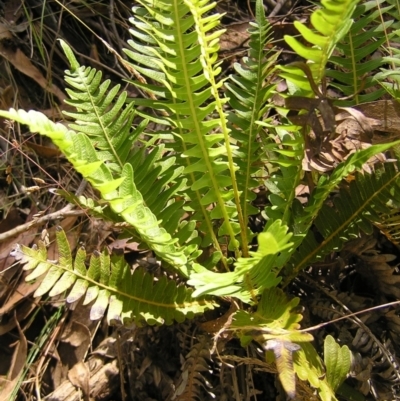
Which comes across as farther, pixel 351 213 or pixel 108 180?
pixel 351 213

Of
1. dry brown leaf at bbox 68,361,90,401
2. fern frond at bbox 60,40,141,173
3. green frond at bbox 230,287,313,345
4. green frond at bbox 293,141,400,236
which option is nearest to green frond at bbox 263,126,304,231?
green frond at bbox 293,141,400,236

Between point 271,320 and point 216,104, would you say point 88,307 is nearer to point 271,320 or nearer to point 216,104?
point 271,320

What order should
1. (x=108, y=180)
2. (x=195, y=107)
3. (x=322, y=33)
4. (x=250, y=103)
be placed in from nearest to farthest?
(x=322, y=33) < (x=108, y=180) < (x=195, y=107) < (x=250, y=103)

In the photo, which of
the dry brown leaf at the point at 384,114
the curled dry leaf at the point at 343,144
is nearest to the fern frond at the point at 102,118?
the curled dry leaf at the point at 343,144

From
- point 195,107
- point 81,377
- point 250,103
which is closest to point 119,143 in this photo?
point 195,107

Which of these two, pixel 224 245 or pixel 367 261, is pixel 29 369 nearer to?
pixel 224 245

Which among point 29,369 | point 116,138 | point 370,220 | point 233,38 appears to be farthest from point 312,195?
point 29,369
